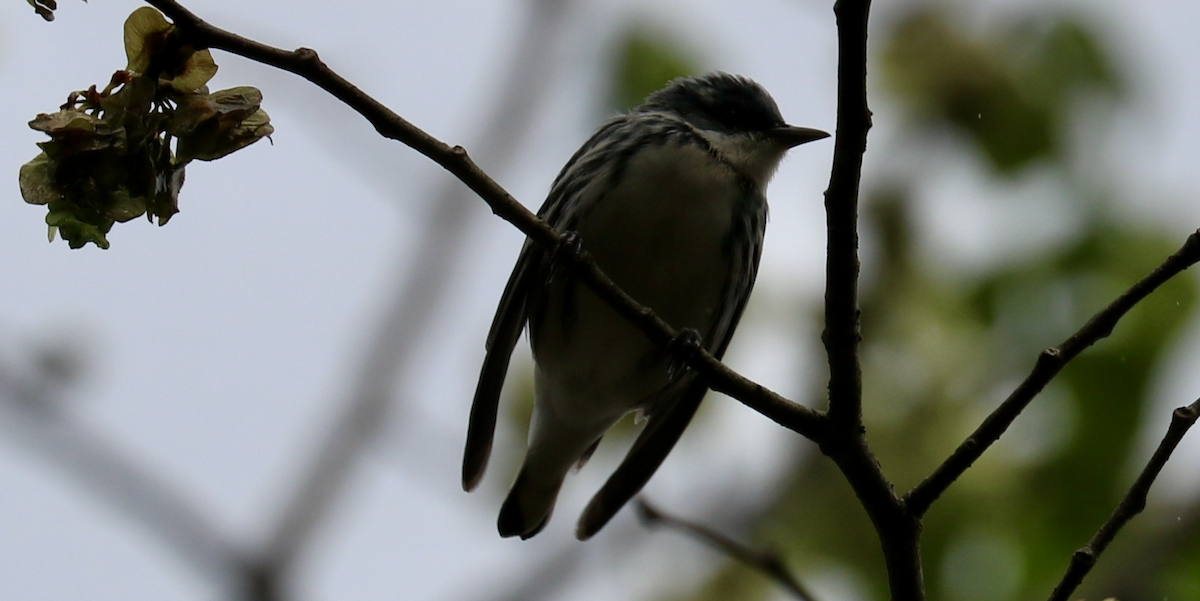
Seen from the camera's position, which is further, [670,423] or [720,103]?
[720,103]

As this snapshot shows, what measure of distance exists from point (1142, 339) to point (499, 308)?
2006mm

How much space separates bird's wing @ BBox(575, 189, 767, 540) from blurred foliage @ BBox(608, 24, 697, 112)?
913 millimetres

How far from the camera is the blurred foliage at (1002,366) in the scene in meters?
3.55

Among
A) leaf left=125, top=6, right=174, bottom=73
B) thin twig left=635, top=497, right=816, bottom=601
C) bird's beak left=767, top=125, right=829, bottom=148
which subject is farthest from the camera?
bird's beak left=767, top=125, right=829, bottom=148

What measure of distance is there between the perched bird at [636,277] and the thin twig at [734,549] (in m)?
0.82

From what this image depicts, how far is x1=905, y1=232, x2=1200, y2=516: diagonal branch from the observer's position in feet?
7.11

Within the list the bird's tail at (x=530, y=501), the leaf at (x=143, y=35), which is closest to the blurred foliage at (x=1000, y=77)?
the bird's tail at (x=530, y=501)

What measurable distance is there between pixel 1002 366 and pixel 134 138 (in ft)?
9.34

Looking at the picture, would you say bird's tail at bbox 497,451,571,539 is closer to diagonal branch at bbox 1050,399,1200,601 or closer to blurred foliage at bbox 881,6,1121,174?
blurred foliage at bbox 881,6,1121,174

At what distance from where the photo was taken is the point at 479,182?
2297mm

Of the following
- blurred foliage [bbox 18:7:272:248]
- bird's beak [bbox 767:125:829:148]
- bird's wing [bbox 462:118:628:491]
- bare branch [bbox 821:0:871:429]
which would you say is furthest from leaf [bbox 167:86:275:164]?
bird's beak [bbox 767:125:829:148]

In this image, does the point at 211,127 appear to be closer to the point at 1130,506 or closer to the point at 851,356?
the point at 851,356

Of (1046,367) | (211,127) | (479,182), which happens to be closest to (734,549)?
(1046,367)

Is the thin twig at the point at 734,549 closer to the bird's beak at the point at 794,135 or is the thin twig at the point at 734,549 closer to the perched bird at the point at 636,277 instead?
the perched bird at the point at 636,277
